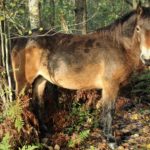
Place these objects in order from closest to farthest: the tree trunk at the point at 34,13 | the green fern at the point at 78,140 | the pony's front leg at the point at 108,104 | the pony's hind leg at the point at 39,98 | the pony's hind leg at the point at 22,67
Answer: the green fern at the point at 78,140 < the pony's front leg at the point at 108,104 < the pony's hind leg at the point at 22,67 < the pony's hind leg at the point at 39,98 < the tree trunk at the point at 34,13

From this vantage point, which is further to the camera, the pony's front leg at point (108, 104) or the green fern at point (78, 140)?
the pony's front leg at point (108, 104)

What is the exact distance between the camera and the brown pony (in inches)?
253

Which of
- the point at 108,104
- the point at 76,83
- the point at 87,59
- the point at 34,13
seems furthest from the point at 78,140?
the point at 34,13

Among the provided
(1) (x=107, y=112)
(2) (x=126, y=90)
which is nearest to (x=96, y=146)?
(1) (x=107, y=112)

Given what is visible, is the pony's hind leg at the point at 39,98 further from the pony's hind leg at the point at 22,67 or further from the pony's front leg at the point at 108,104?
the pony's front leg at the point at 108,104

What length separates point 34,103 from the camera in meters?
7.28

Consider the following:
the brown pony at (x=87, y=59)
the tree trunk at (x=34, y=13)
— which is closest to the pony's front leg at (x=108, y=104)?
the brown pony at (x=87, y=59)

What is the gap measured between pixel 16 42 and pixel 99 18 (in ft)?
66.2

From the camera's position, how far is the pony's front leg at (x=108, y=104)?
6.40 metres

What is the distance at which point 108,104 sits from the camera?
21.3 ft

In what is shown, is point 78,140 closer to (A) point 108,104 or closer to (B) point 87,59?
(A) point 108,104

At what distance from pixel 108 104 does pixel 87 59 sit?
2.84 ft

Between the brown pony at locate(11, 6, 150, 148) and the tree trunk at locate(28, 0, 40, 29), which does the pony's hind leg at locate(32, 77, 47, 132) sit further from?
the tree trunk at locate(28, 0, 40, 29)

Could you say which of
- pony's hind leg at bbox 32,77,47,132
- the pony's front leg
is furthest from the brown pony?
pony's hind leg at bbox 32,77,47,132
